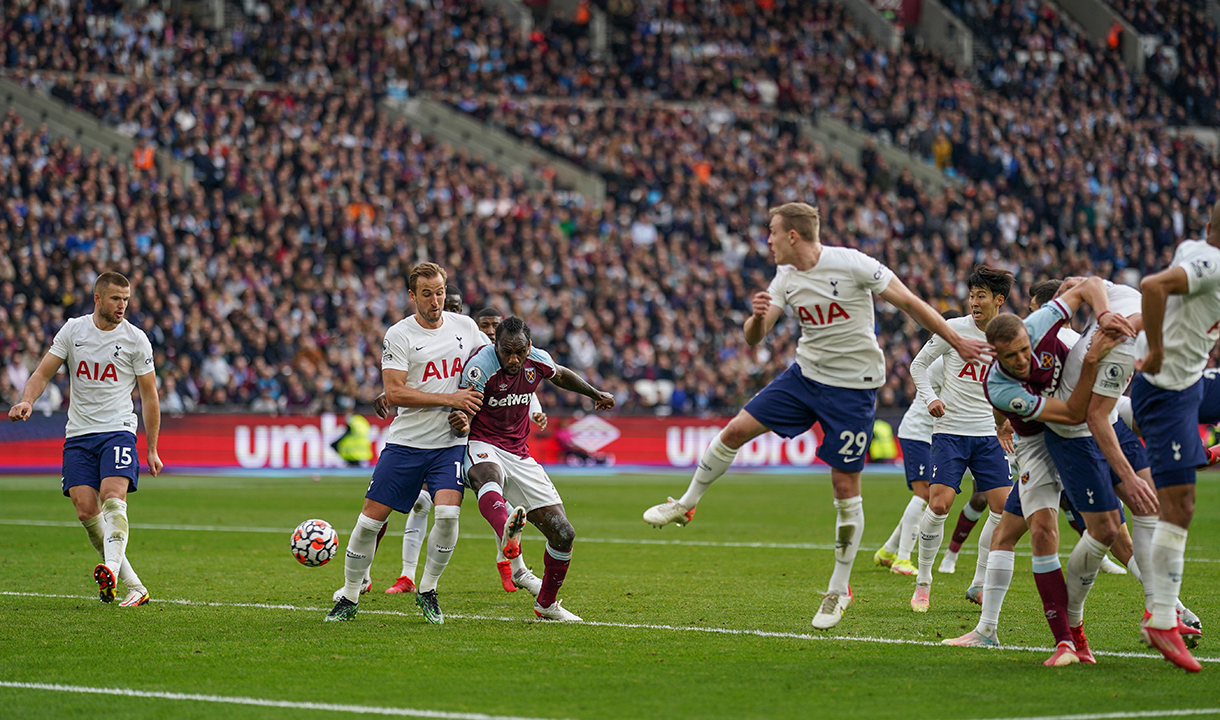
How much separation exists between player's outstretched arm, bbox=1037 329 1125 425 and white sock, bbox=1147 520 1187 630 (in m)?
0.79

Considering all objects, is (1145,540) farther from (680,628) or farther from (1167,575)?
(680,628)

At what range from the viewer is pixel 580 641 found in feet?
29.9

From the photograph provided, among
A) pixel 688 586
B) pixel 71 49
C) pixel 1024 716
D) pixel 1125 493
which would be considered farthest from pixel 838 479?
pixel 71 49

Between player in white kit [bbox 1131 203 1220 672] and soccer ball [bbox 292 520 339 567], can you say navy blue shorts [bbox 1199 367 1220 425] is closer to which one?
player in white kit [bbox 1131 203 1220 672]

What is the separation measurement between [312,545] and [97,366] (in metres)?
2.07

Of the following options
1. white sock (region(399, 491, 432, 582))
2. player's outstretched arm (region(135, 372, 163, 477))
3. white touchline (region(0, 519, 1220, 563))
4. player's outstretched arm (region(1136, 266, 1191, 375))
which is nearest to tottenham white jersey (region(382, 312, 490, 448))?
white sock (region(399, 491, 432, 582))

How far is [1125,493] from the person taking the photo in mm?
8258

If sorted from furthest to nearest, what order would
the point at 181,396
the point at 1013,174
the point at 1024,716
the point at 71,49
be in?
the point at 1013,174
the point at 71,49
the point at 181,396
the point at 1024,716

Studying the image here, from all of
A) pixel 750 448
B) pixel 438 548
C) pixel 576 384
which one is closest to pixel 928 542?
pixel 576 384

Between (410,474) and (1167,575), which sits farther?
(410,474)

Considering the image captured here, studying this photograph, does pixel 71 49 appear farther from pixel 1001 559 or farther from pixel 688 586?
pixel 1001 559

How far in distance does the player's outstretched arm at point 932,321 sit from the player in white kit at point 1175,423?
0.89m

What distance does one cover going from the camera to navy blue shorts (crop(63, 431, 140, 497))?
1077 centimetres

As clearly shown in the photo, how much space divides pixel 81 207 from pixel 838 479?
80.9ft
